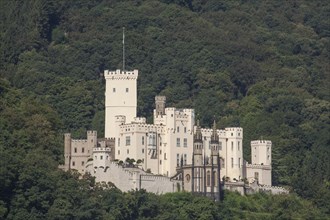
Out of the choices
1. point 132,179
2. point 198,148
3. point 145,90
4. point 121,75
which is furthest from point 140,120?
point 145,90

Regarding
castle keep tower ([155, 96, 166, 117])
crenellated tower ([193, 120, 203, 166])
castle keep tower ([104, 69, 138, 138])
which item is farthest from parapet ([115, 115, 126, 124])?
crenellated tower ([193, 120, 203, 166])

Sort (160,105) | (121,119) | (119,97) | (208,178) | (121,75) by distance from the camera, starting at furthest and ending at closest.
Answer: (121,75) → (119,97) → (160,105) → (121,119) → (208,178)

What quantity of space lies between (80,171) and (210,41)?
49203 mm

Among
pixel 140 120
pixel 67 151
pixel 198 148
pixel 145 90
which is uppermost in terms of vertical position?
pixel 145 90

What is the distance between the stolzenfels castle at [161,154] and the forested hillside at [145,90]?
4.54ft

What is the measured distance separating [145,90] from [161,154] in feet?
113

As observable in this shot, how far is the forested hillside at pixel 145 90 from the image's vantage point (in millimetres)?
143250

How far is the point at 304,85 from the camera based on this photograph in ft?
612

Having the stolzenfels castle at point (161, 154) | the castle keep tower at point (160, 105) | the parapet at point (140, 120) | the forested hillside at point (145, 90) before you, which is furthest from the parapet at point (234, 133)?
the parapet at point (140, 120)

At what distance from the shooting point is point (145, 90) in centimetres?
18000

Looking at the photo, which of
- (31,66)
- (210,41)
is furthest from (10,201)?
(210,41)

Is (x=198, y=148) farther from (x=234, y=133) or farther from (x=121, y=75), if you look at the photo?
(x=121, y=75)

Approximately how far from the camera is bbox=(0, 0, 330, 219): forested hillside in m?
143

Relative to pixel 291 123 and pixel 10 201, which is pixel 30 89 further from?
pixel 10 201
